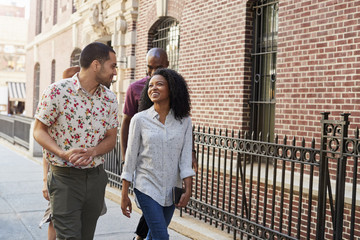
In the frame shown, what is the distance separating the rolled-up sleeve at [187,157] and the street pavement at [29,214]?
2.72m

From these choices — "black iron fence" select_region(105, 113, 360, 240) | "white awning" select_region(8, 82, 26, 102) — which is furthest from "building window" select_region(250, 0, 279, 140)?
"white awning" select_region(8, 82, 26, 102)

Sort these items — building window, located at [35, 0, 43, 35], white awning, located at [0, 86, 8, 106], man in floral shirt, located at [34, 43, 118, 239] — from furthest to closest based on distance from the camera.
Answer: white awning, located at [0, 86, 8, 106] → building window, located at [35, 0, 43, 35] → man in floral shirt, located at [34, 43, 118, 239]

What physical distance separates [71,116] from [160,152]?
70cm

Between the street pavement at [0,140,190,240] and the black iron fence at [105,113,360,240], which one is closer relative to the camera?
the black iron fence at [105,113,360,240]

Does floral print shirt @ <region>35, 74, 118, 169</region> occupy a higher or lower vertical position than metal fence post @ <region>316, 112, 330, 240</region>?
higher

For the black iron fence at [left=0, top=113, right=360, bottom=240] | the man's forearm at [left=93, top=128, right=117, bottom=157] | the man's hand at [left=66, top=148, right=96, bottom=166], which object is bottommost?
the black iron fence at [left=0, top=113, right=360, bottom=240]

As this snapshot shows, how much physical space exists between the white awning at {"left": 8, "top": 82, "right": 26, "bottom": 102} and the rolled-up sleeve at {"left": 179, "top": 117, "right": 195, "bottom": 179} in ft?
131

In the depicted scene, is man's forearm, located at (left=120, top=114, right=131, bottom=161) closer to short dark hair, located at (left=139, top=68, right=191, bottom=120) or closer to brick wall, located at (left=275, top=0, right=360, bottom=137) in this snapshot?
short dark hair, located at (left=139, top=68, right=191, bottom=120)

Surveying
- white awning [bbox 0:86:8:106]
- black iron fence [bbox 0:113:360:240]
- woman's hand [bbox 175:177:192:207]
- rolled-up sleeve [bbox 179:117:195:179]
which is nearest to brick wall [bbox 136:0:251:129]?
black iron fence [bbox 0:113:360:240]

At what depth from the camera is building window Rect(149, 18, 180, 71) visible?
33.3 ft

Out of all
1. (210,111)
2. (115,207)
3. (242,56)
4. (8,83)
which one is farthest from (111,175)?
(8,83)

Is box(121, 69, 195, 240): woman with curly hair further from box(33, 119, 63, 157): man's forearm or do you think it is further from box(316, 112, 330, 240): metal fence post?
box(316, 112, 330, 240): metal fence post

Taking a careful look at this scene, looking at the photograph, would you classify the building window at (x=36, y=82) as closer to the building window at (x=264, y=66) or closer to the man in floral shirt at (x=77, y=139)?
the building window at (x=264, y=66)

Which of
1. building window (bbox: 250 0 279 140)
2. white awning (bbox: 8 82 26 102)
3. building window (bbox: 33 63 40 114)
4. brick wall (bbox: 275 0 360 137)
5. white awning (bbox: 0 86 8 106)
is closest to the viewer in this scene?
brick wall (bbox: 275 0 360 137)
